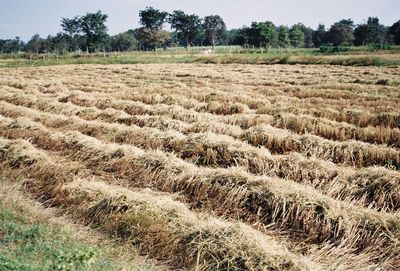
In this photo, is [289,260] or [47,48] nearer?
[289,260]

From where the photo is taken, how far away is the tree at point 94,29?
81250 millimetres

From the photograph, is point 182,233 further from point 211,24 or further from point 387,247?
point 211,24

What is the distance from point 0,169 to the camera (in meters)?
7.72

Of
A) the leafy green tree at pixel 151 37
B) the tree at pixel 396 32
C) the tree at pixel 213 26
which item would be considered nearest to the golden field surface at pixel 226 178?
the tree at pixel 396 32

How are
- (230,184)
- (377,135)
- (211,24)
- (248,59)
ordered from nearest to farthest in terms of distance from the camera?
(230,184) < (377,135) < (248,59) < (211,24)

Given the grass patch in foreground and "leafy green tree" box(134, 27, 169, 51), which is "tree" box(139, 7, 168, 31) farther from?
the grass patch in foreground

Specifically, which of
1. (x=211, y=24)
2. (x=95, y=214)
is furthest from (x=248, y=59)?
(x=211, y=24)

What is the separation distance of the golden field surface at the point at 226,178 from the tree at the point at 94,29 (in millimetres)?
73293

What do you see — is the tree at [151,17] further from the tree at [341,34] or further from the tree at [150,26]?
the tree at [341,34]

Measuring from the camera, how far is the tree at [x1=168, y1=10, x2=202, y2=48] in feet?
314

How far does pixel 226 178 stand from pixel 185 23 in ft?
308

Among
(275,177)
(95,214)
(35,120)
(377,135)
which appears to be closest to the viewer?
(95,214)

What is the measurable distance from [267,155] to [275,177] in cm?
82

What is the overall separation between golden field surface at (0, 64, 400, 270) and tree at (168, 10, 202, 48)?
86.8 meters
